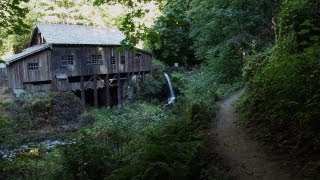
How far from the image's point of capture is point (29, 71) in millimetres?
26938

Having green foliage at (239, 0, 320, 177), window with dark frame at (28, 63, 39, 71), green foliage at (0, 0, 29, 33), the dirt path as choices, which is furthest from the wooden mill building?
green foliage at (0, 0, 29, 33)

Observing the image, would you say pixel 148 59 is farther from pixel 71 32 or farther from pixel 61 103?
pixel 61 103

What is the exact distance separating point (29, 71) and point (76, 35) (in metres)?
5.33

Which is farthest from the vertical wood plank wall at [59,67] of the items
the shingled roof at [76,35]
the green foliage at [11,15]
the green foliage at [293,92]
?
the green foliage at [11,15]

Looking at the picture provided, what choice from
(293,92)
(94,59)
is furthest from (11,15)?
(94,59)

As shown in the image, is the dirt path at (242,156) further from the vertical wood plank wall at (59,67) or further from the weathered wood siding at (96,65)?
the weathered wood siding at (96,65)

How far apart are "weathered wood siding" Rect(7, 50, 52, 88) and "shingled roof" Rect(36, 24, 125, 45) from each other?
1522mm

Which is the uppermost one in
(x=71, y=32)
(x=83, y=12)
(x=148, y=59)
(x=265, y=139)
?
(x=83, y=12)

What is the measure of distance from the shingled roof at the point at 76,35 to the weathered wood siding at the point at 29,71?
4.99ft

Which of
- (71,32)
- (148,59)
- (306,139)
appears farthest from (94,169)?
(148,59)

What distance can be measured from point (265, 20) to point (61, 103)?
52.1 ft

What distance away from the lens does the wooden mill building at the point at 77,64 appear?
27.0 meters

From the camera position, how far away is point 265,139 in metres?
7.11

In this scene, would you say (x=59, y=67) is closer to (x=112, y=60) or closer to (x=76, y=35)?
(x=76, y=35)
